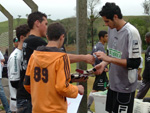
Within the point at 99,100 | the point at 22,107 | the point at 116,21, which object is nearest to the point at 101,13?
the point at 116,21

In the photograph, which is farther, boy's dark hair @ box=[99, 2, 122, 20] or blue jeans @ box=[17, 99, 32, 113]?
blue jeans @ box=[17, 99, 32, 113]

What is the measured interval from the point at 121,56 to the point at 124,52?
0.07m

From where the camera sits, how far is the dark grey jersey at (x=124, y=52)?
10.3 ft

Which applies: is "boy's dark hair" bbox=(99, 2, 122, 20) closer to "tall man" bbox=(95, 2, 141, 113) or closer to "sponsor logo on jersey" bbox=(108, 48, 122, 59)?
"tall man" bbox=(95, 2, 141, 113)

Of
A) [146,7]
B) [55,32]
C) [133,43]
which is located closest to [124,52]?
[133,43]

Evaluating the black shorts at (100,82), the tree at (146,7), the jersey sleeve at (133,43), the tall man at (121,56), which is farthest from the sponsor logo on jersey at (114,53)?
the tree at (146,7)

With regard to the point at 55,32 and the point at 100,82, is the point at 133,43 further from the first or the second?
the point at 100,82

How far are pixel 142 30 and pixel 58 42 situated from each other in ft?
215

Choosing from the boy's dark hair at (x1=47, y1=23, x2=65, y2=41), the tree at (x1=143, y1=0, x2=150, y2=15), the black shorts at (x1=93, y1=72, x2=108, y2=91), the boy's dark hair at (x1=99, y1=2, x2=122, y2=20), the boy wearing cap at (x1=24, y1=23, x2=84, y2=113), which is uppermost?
the tree at (x1=143, y1=0, x2=150, y2=15)

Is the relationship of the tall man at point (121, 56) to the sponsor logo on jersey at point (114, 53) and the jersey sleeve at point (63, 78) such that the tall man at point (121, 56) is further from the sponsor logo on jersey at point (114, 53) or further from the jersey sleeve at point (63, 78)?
the jersey sleeve at point (63, 78)

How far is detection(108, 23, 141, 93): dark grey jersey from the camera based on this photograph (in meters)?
3.15

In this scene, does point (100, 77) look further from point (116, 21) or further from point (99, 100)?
point (116, 21)

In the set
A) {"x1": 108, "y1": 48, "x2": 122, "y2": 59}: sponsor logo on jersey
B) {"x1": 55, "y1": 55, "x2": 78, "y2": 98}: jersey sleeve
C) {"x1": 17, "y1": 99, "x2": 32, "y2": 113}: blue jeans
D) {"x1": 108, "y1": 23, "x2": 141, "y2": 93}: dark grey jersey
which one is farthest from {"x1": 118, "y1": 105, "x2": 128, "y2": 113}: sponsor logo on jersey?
{"x1": 17, "y1": 99, "x2": 32, "y2": 113}: blue jeans

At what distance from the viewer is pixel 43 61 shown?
8.71ft
